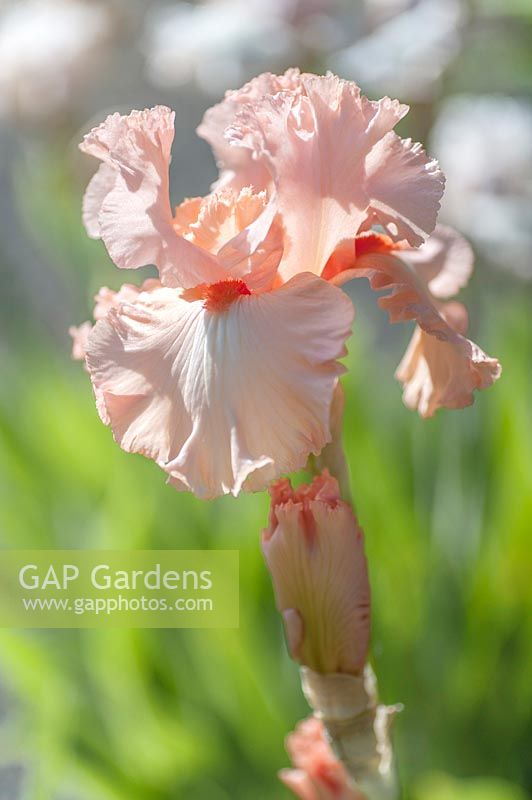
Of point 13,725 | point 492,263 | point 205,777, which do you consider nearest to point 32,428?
point 13,725

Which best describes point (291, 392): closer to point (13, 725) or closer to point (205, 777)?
point (205, 777)

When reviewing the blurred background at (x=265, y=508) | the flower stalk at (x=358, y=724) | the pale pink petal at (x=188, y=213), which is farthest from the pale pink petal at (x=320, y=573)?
the blurred background at (x=265, y=508)

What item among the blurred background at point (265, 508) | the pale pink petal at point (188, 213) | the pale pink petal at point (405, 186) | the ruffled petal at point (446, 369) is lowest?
the blurred background at point (265, 508)

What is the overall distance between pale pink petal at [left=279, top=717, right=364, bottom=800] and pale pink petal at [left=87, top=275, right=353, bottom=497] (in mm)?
167

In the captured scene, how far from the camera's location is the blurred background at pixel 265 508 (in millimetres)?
701

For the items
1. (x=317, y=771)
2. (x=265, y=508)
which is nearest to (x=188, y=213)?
(x=317, y=771)

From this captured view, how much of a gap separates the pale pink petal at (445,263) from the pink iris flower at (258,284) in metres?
0.07

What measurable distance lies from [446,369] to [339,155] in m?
0.10

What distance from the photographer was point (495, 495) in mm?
807

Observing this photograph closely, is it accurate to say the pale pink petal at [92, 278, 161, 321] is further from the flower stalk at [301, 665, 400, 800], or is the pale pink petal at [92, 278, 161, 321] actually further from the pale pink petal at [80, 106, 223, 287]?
the flower stalk at [301, 665, 400, 800]

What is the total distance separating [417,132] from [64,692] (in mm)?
737

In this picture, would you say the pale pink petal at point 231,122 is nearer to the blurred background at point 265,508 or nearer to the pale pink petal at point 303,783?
the pale pink petal at point 303,783

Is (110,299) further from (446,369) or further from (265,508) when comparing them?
(265,508)

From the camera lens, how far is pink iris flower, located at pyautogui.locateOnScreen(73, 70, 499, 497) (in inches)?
13.1
